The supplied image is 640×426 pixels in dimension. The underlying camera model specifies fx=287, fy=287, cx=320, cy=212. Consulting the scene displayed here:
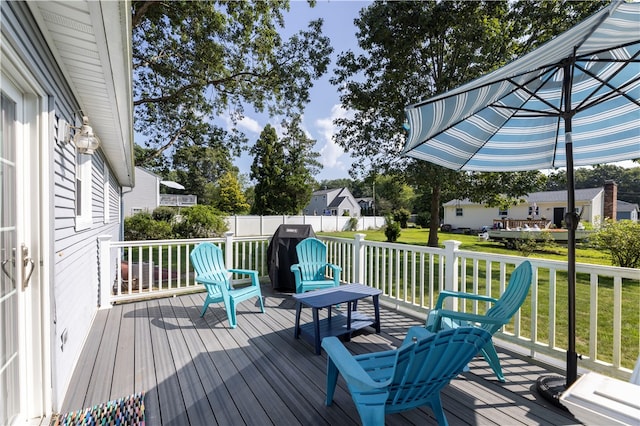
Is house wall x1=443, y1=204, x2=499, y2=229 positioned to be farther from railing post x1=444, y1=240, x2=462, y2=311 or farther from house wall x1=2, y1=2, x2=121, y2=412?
house wall x1=2, y1=2, x2=121, y2=412

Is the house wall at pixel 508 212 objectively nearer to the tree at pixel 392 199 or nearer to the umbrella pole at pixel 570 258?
the tree at pixel 392 199

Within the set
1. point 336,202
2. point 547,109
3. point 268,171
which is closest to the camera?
point 547,109

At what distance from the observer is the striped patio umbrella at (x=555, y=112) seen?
1.85 m

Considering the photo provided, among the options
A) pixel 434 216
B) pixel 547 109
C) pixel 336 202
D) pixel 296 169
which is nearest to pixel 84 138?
pixel 547 109

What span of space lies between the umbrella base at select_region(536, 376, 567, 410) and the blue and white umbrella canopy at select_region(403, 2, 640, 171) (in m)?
2.15

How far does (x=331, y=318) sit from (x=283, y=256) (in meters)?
1.88

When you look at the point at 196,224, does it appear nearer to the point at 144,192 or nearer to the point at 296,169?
the point at 144,192

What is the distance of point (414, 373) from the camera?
160 cm

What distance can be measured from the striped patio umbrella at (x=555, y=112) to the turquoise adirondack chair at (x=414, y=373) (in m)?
1.21

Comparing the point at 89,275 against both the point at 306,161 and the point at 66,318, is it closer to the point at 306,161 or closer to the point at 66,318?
the point at 66,318

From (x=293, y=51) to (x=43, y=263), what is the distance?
8209 mm

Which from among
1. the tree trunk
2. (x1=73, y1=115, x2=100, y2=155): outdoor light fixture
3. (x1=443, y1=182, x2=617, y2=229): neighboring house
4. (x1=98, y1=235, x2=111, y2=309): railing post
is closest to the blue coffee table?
(x1=73, y1=115, x2=100, y2=155): outdoor light fixture

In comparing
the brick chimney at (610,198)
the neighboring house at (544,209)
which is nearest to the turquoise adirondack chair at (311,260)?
the neighboring house at (544,209)

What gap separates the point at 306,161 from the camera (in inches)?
895
